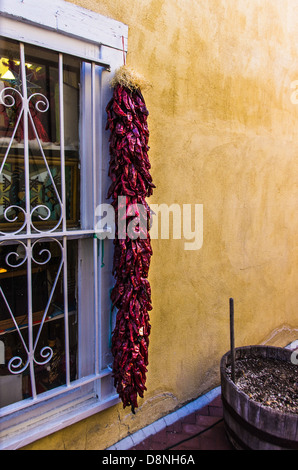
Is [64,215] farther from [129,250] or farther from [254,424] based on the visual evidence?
[254,424]

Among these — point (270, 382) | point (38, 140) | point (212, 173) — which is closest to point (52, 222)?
point (38, 140)

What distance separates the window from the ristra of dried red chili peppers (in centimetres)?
13

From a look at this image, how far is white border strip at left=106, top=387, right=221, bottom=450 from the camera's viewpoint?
2.45 meters

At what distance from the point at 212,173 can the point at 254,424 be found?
1.98 m

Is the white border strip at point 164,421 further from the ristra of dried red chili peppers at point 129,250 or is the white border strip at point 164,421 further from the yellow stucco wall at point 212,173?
the ristra of dried red chili peppers at point 129,250

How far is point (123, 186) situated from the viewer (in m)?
2.08

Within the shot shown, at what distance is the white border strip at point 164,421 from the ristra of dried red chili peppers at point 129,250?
492 mm

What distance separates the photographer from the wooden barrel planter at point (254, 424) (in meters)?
1.98

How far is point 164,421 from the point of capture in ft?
8.89

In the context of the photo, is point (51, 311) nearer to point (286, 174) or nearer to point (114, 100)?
point (114, 100)

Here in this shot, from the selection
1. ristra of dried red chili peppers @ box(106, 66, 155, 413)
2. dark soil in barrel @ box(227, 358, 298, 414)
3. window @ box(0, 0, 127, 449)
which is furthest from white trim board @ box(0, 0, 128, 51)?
dark soil in barrel @ box(227, 358, 298, 414)

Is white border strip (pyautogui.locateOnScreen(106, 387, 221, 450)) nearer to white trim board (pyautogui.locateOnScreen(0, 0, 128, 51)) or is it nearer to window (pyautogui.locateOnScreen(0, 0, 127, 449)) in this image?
window (pyautogui.locateOnScreen(0, 0, 127, 449))

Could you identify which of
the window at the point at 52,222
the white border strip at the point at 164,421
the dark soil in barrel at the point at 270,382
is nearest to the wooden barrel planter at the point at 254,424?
the dark soil in barrel at the point at 270,382
